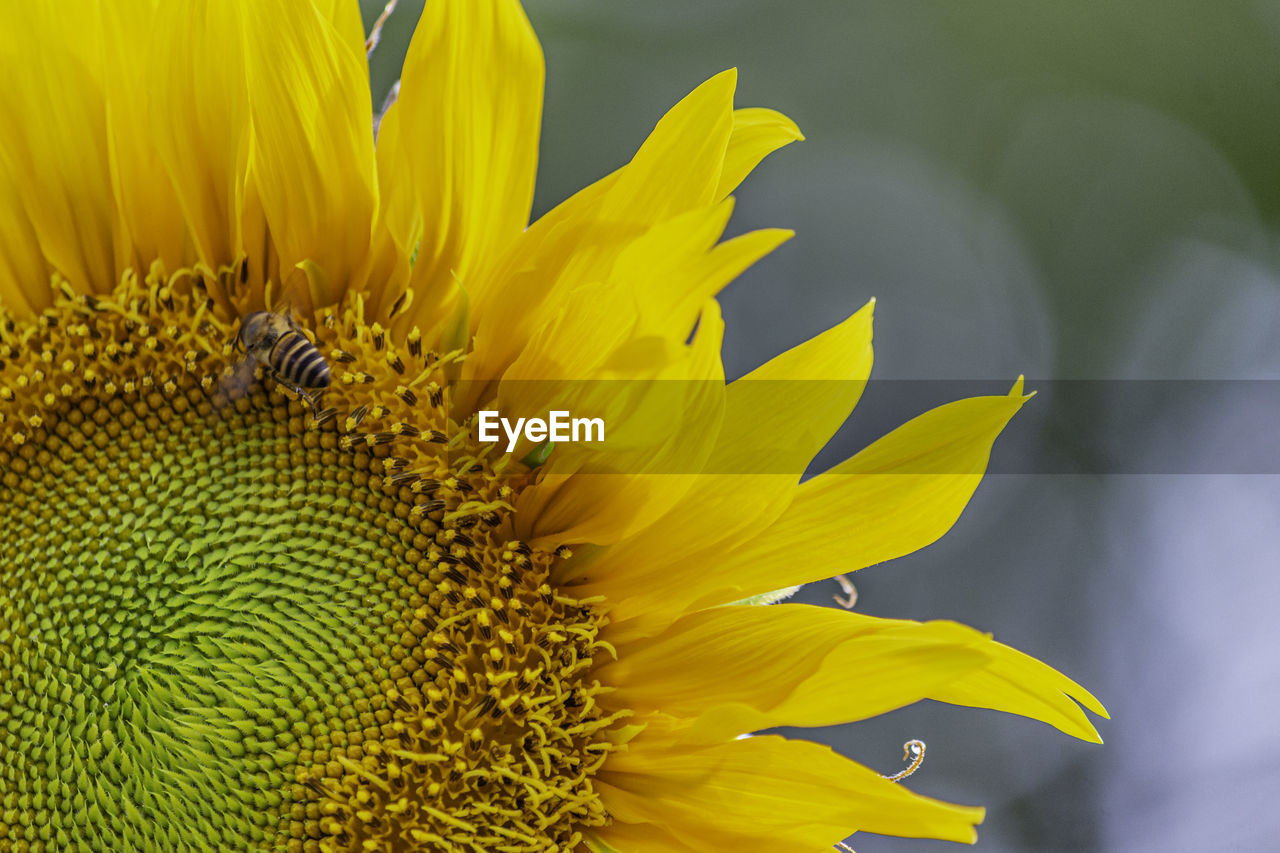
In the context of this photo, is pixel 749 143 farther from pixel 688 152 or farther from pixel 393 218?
pixel 393 218

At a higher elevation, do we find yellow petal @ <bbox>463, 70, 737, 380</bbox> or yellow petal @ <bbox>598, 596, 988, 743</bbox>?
yellow petal @ <bbox>463, 70, 737, 380</bbox>

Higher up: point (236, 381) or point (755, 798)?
point (236, 381)

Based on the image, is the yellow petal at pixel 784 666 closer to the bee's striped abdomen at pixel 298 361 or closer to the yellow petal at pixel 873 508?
the yellow petal at pixel 873 508

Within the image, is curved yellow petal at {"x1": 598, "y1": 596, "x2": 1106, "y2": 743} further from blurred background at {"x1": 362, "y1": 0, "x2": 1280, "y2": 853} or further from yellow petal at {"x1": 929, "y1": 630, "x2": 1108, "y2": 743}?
blurred background at {"x1": 362, "y1": 0, "x2": 1280, "y2": 853}

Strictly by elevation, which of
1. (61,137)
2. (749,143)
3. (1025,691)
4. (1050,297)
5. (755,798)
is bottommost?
(755,798)

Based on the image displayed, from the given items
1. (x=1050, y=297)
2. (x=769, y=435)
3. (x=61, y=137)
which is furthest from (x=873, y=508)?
(x=1050, y=297)

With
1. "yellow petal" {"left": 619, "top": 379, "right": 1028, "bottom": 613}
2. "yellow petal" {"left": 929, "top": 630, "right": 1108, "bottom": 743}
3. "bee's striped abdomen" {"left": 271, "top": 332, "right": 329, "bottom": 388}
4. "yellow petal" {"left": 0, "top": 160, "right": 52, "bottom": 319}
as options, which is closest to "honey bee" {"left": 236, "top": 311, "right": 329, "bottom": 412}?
"bee's striped abdomen" {"left": 271, "top": 332, "right": 329, "bottom": 388}
